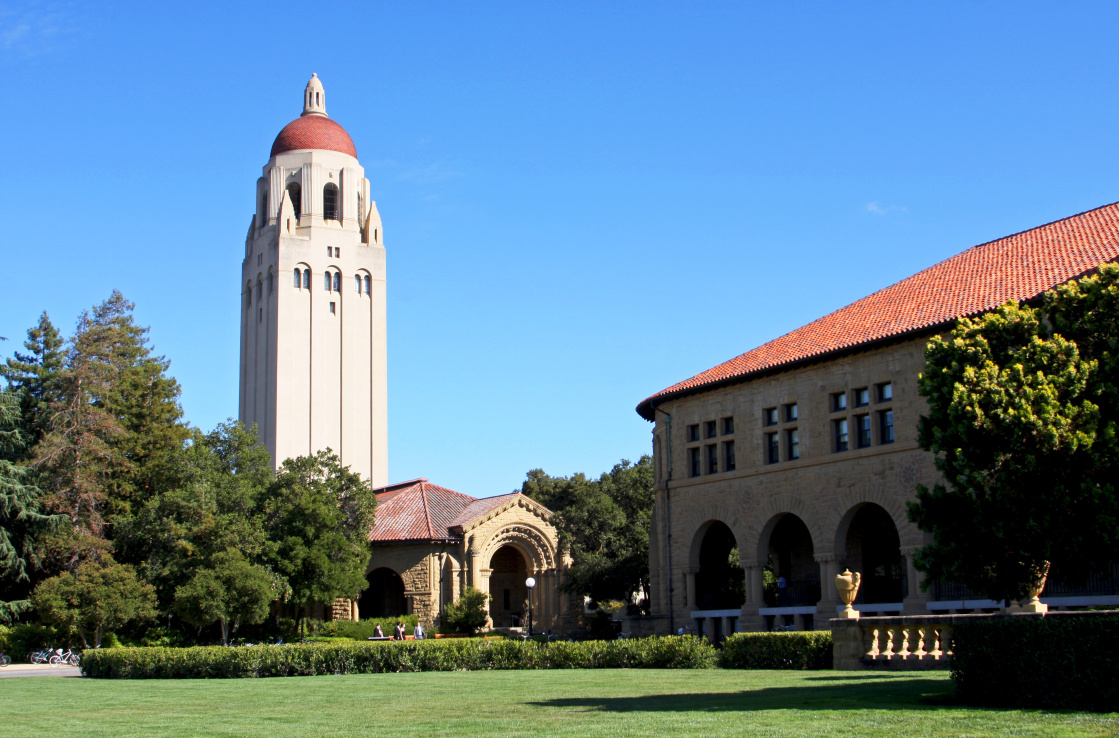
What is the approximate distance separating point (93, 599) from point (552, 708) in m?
30.4

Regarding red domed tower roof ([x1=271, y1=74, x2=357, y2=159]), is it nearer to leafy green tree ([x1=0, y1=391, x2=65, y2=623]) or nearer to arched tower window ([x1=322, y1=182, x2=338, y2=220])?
arched tower window ([x1=322, y1=182, x2=338, y2=220])

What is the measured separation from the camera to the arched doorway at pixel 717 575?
38.4 meters

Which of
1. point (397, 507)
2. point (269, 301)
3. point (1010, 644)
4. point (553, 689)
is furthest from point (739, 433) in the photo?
point (269, 301)

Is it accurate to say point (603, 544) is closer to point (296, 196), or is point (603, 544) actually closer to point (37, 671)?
point (37, 671)

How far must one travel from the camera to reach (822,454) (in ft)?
108

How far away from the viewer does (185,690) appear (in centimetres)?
2195

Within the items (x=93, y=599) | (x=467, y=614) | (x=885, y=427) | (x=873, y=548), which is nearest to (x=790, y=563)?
(x=873, y=548)

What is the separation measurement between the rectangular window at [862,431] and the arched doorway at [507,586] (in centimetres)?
3235

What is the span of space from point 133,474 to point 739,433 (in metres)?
27.2

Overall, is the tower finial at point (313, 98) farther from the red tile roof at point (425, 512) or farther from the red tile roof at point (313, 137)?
the red tile roof at point (425, 512)

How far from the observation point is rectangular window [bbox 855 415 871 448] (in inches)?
1258

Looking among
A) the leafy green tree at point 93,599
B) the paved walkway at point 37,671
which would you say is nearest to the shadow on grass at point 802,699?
the paved walkway at point 37,671

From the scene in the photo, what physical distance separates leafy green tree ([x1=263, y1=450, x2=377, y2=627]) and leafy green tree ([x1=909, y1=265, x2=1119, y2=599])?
32.3m

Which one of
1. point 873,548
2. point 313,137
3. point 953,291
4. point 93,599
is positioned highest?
point 313,137
